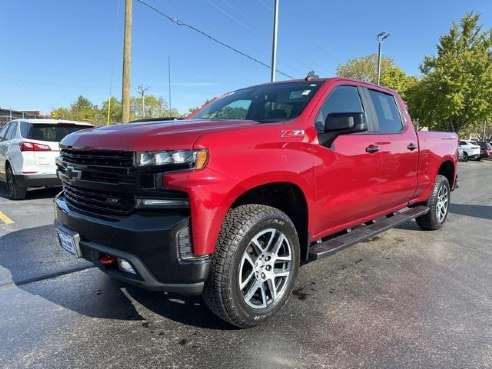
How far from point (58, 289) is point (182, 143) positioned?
2.12m

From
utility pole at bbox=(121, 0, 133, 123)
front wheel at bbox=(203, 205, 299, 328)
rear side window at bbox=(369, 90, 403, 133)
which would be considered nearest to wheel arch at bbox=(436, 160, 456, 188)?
rear side window at bbox=(369, 90, 403, 133)

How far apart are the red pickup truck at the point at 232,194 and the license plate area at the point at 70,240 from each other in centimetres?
1

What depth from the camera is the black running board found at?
3.57 metres

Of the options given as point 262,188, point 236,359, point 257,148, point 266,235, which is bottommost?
point 236,359

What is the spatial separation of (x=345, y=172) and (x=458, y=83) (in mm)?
35076

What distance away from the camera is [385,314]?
3.41m

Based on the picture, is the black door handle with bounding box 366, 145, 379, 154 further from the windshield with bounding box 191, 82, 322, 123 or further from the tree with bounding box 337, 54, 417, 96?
the tree with bounding box 337, 54, 417, 96

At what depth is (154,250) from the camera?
2.62 m

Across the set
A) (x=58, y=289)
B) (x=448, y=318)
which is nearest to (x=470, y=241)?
(x=448, y=318)

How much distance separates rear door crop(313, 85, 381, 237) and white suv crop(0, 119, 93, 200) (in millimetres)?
6002

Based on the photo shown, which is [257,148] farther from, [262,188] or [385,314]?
[385,314]

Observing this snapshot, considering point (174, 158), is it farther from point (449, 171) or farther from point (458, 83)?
point (458, 83)

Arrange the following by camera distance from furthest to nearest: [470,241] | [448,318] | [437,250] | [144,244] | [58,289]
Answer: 1. [470,241]
2. [437,250]
3. [58,289]
4. [448,318]
5. [144,244]

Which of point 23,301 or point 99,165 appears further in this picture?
point 23,301
